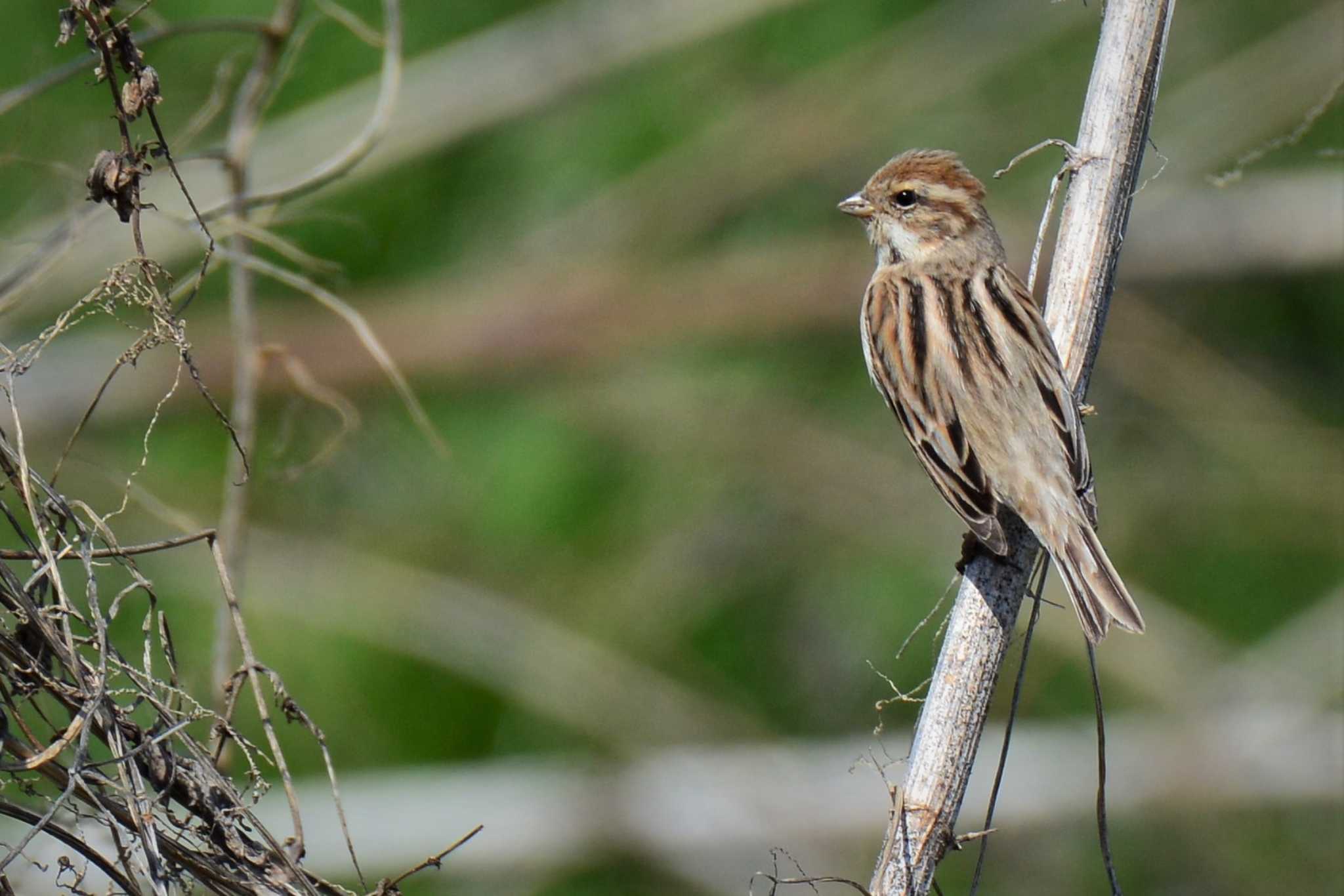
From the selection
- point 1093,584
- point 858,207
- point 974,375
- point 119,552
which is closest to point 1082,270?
point 1093,584

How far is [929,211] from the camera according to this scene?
4680mm

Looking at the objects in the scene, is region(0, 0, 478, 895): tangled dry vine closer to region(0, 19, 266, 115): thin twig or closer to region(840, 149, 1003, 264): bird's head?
region(0, 19, 266, 115): thin twig

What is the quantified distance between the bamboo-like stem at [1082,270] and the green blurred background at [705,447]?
12.5ft

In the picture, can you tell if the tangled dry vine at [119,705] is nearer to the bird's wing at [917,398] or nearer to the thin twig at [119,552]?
the thin twig at [119,552]

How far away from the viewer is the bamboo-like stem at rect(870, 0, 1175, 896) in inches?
107

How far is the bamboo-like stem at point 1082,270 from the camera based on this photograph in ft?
8.94

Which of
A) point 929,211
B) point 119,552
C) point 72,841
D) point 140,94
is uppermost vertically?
point 929,211

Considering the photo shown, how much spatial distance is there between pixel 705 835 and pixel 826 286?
2804 mm

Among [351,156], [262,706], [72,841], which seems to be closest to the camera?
[72,841]

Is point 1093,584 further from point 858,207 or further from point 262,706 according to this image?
point 262,706

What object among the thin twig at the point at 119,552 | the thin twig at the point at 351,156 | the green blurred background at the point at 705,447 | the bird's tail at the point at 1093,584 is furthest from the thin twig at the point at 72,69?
the green blurred background at the point at 705,447

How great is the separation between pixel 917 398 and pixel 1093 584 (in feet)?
2.58

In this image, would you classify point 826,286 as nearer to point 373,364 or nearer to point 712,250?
point 712,250

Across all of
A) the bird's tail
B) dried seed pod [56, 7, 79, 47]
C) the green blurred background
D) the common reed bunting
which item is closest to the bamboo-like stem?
the common reed bunting
